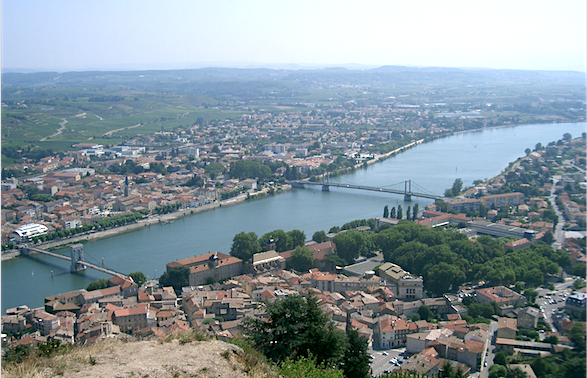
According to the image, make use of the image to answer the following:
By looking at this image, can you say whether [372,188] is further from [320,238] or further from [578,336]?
[578,336]

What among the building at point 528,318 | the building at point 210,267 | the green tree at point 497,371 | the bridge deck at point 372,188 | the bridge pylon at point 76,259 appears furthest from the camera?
the bridge deck at point 372,188

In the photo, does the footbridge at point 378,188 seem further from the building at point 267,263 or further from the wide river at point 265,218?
the building at point 267,263

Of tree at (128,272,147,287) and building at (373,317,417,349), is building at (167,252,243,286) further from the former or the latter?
building at (373,317,417,349)

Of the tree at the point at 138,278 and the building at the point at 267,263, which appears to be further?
the building at the point at 267,263

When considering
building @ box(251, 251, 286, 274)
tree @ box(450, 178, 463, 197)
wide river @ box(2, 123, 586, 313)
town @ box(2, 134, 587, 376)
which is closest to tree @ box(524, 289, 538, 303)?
town @ box(2, 134, 587, 376)

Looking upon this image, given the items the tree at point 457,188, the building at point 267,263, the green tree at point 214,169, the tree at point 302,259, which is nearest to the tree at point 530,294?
the tree at point 302,259

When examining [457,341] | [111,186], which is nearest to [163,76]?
[111,186]
